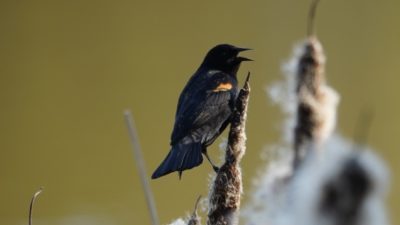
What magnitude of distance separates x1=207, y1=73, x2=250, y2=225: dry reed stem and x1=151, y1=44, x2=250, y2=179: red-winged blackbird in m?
0.61

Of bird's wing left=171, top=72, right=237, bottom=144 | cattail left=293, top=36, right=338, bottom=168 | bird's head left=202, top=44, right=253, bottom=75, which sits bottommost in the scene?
bird's wing left=171, top=72, right=237, bottom=144

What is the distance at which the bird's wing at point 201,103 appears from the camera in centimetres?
211

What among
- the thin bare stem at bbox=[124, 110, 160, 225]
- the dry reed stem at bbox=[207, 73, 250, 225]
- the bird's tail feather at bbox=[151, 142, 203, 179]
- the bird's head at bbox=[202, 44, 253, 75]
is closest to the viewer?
the dry reed stem at bbox=[207, 73, 250, 225]

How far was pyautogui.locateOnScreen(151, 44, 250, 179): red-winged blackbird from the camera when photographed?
197cm

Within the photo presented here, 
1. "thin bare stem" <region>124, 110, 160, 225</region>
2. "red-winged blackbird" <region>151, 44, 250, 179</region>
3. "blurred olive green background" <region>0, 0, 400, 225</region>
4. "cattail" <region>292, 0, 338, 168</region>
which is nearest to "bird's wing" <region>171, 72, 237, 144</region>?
"red-winged blackbird" <region>151, 44, 250, 179</region>

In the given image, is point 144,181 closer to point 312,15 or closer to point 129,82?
point 312,15

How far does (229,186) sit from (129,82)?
19.5 ft

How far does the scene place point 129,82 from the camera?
708cm

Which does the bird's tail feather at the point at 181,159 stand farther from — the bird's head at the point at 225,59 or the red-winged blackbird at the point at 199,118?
the bird's head at the point at 225,59

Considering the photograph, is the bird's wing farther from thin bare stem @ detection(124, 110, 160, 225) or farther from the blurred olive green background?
the blurred olive green background

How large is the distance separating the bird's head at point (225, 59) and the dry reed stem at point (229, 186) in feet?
4.03

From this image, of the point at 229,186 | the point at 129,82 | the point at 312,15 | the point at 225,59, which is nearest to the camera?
the point at 312,15

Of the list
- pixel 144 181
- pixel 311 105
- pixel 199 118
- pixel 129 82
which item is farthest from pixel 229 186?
pixel 129 82

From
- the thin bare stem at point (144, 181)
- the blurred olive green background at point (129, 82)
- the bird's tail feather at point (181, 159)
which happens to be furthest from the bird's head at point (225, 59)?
the blurred olive green background at point (129, 82)
